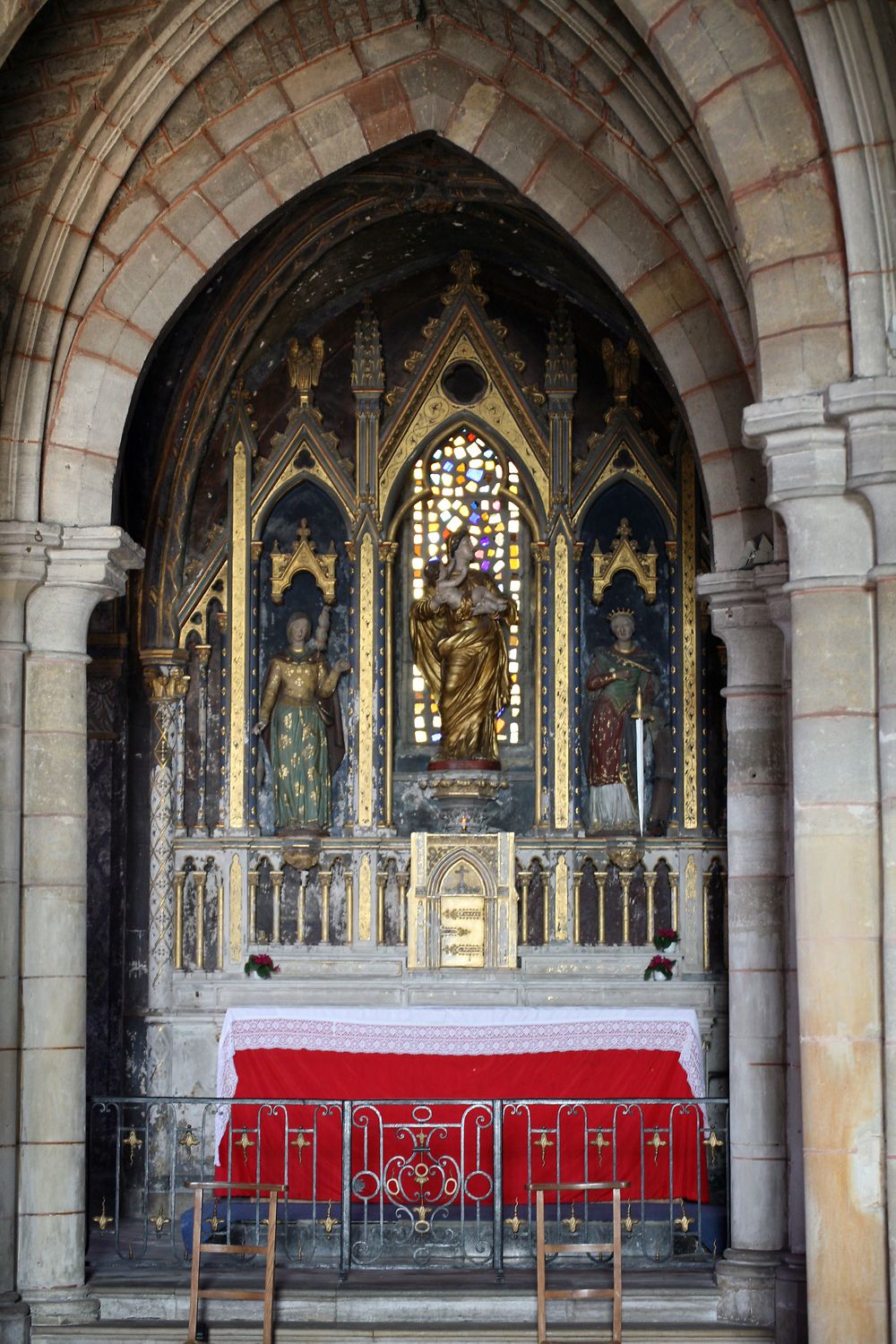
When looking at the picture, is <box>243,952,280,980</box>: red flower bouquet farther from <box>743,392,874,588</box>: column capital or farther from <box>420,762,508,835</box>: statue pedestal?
<box>743,392,874,588</box>: column capital

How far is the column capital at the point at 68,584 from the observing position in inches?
392

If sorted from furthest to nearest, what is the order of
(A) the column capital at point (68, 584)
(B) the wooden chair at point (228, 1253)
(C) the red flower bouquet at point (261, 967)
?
(C) the red flower bouquet at point (261, 967) < (A) the column capital at point (68, 584) < (B) the wooden chair at point (228, 1253)

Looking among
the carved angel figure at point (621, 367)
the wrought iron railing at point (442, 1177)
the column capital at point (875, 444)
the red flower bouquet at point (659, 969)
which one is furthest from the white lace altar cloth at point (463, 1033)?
the column capital at point (875, 444)

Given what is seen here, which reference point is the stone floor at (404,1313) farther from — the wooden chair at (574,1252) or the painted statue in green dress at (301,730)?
the painted statue in green dress at (301,730)

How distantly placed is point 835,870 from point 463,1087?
166 inches

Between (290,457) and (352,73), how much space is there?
3.36 metres

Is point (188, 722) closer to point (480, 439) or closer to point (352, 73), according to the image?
point (480, 439)

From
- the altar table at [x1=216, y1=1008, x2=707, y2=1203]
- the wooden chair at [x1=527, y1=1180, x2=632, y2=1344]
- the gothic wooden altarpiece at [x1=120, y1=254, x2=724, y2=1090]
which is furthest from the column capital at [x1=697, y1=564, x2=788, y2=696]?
the gothic wooden altarpiece at [x1=120, y1=254, x2=724, y2=1090]

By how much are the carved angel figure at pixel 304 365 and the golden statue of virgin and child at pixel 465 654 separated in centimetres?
146

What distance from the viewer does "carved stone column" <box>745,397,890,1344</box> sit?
766cm

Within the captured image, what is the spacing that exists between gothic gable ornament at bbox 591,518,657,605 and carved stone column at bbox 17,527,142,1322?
409 cm

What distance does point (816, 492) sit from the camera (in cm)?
800

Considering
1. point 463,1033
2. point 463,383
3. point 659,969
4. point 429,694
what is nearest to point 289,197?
point 463,383

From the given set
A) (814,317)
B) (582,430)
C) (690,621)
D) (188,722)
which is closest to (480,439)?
(582,430)
